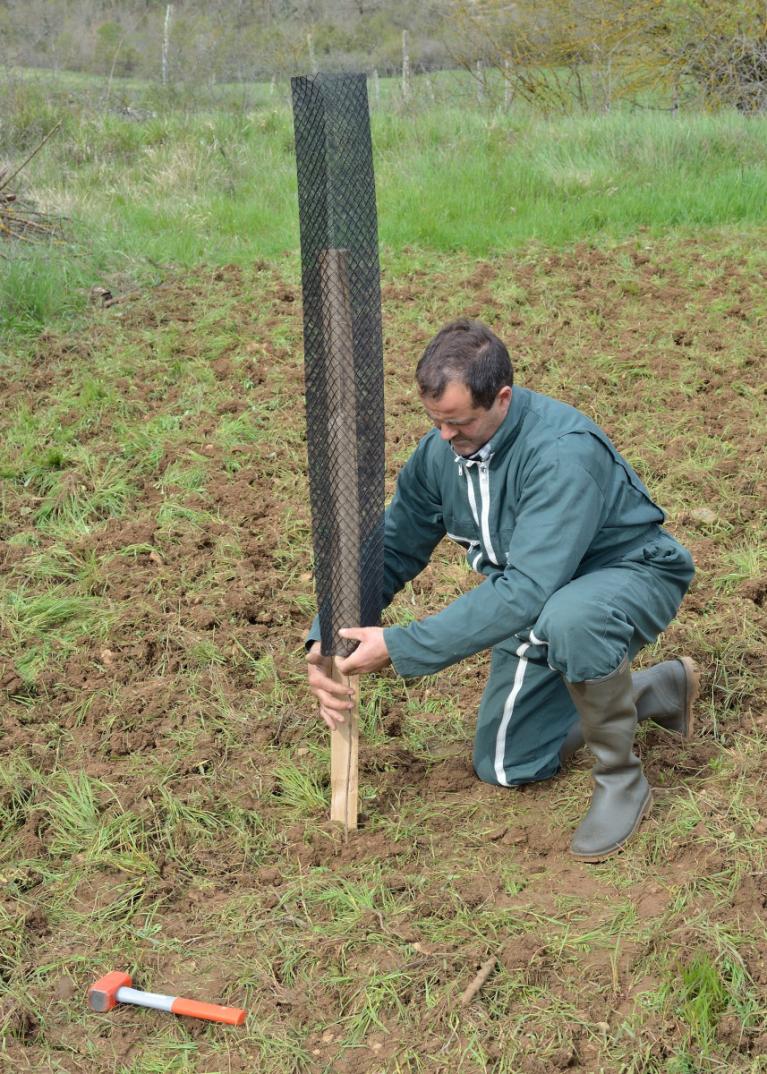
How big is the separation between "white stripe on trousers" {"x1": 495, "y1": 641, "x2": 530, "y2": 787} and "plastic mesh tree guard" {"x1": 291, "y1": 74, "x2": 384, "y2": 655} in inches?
18.8

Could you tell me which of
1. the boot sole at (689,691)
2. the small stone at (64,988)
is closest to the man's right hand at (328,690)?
the small stone at (64,988)

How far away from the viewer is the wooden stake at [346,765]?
2.90m

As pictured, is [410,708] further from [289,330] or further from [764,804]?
[289,330]

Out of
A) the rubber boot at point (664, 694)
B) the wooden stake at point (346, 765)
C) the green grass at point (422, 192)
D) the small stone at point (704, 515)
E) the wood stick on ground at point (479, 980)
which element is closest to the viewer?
the wood stick on ground at point (479, 980)

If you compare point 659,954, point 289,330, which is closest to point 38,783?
point 659,954

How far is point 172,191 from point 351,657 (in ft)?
24.8

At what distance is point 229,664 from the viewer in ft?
13.0

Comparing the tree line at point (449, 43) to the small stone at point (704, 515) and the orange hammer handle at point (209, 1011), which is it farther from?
the orange hammer handle at point (209, 1011)

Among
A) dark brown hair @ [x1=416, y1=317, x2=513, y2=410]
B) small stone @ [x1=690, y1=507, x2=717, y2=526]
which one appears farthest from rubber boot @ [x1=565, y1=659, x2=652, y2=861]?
small stone @ [x1=690, y1=507, x2=717, y2=526]

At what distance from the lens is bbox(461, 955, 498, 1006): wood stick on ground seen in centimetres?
247

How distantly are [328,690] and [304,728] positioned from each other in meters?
0.77

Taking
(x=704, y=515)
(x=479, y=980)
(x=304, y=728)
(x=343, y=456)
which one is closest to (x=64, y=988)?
(x=479, y=980)

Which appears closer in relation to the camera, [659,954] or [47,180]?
[659,954]

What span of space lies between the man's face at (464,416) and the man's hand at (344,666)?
1.73 ft
